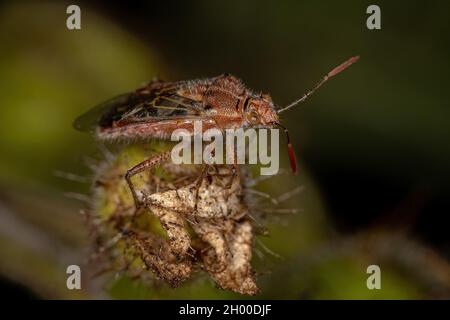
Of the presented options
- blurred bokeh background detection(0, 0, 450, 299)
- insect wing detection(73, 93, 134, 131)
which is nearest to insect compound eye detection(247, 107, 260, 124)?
insect wing detection(73, 93, 134, 131)

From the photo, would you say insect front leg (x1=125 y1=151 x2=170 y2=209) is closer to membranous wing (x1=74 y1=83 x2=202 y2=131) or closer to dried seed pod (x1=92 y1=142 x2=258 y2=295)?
dried seed pod (x1=92 y1=142 x2=258 y2=295)

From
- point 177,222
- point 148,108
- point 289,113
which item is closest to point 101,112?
point 148,108

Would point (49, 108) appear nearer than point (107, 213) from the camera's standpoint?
No

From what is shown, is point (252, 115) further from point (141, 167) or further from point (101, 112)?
point (101, 112)

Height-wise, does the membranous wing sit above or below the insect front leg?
above

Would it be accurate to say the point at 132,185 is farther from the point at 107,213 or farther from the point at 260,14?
the point at 260,14

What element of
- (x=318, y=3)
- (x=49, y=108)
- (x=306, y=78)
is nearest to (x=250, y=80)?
(x=306, y=78)
